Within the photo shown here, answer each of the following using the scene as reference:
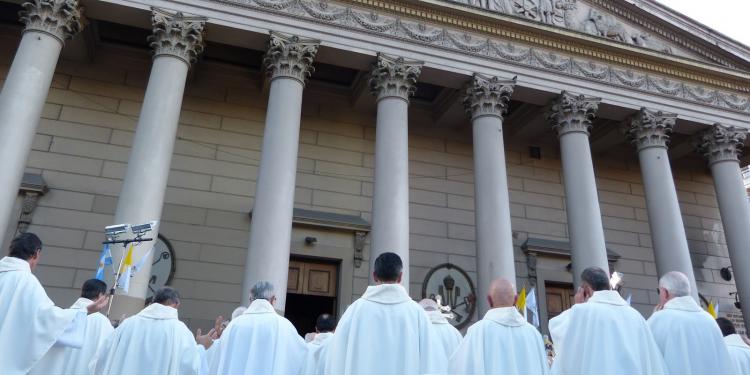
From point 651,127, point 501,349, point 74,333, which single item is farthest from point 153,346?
point 651,127

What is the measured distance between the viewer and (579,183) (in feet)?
47.5

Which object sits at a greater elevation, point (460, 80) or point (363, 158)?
point (460, 80)

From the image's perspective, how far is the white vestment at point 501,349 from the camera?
4.87 m

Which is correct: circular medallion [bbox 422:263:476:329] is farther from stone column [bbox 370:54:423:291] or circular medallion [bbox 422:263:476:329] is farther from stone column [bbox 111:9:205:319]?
stone column [bbox 111:9:205:319]

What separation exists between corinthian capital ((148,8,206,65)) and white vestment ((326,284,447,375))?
985cm

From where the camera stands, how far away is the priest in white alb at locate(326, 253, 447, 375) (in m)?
4.75

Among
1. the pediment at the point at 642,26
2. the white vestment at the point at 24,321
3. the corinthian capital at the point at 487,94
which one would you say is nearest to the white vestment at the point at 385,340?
the white vestment at the point at 24,321

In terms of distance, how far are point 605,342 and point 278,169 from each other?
8.61m

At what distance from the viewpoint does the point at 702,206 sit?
19984 millimetres

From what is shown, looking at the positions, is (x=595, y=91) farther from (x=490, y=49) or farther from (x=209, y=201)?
(x=209, y=201)

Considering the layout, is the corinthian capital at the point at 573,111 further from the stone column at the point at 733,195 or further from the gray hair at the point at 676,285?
the gray hair at the point at 676,285

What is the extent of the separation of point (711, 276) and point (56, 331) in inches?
794

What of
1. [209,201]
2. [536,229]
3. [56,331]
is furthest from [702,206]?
[56,331]

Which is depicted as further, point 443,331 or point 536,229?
point 536,229
